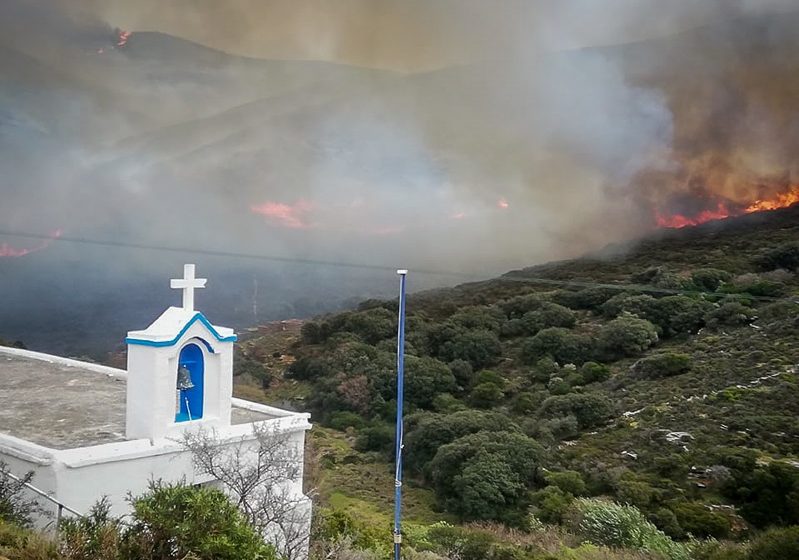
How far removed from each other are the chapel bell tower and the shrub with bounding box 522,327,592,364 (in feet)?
78.0

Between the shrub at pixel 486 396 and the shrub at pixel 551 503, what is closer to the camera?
the shrub at pixel 551 503

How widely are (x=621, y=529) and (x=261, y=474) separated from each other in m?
10.4

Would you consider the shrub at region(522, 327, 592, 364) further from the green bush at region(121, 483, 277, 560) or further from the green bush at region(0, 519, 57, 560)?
the green bush at region(0, 519, 57, 560)

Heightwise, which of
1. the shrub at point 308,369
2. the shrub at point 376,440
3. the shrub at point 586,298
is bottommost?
the shrub at point 376,440

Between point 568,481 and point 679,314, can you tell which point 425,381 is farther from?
point 679,314

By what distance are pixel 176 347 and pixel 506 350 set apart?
26.6 m

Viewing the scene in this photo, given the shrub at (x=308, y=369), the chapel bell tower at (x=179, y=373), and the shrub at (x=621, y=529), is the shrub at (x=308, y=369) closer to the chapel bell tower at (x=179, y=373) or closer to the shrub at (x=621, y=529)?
the shrub at (x=621, y=529)

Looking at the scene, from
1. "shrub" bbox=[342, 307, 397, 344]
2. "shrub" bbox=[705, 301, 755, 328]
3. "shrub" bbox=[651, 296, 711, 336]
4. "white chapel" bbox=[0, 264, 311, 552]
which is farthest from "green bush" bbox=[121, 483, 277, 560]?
"shrub" bbox=[651, 296, 711, 336]

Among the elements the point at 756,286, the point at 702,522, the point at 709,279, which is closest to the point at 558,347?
the point at 709,279

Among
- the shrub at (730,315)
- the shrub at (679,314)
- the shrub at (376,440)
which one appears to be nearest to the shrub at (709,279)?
the shrub at (679,314)

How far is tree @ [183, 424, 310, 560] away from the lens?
7.01 meters

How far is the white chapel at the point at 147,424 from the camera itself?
6.47m

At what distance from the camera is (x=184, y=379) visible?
7754mm

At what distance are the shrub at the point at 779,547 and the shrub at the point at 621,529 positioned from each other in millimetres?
1527
